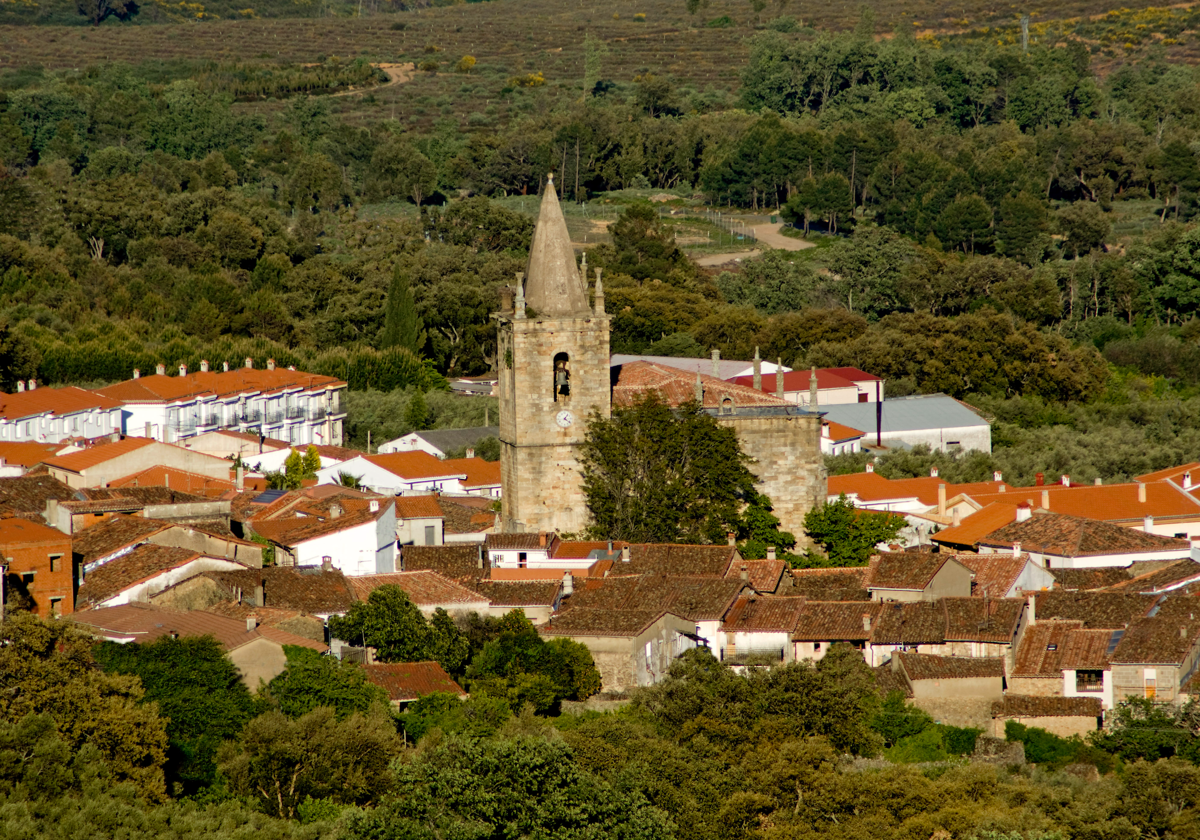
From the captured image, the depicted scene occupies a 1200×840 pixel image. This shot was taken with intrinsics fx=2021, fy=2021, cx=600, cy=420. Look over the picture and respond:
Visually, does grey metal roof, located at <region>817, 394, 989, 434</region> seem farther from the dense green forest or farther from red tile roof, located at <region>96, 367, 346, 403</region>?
the dense green forest

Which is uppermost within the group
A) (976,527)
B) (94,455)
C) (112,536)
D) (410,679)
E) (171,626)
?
(112,536)

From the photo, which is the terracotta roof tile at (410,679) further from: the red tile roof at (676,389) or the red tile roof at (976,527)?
the red tile roof at (976,527)

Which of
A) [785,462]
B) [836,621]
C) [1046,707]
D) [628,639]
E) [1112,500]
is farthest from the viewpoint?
[1112,500]

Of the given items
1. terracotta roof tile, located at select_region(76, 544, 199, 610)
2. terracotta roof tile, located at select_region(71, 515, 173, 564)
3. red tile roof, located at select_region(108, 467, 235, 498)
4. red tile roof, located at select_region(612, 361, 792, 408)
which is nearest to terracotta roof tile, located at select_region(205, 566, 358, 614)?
terracotta roof tile, located at select_region(76, 544, 199, 610)

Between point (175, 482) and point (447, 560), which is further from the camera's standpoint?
point (175, 482)

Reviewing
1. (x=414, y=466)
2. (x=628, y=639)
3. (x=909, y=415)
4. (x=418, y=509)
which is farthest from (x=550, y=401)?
(x=909, y=415)

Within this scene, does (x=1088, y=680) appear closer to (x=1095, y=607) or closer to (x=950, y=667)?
(x=1095, y=607)

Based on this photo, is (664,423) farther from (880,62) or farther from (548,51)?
(548,51)
